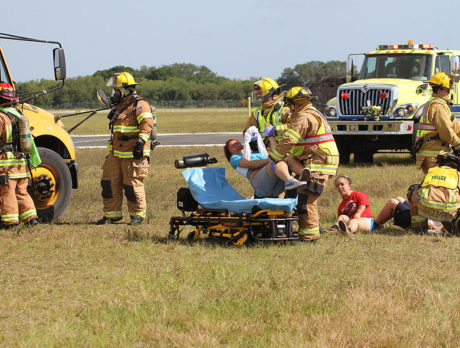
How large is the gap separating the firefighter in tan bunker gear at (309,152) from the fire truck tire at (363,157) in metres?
9.52

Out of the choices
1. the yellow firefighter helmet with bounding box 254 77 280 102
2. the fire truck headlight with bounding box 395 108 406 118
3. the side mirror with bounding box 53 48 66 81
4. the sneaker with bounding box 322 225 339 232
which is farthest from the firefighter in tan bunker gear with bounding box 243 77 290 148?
the fire truck headlight with bounding box 395 108 406 118

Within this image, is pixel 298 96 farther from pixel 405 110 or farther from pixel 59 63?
pixel 405 110

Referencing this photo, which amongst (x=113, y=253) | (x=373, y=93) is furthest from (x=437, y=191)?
(x=373, y=93)

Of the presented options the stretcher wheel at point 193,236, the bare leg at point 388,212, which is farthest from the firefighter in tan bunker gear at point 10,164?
the bare leg at point 388,212

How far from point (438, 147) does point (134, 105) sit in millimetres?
3956

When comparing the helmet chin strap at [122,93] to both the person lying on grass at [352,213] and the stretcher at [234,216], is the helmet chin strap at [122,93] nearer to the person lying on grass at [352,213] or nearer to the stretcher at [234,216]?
the stretcher at [234,216]

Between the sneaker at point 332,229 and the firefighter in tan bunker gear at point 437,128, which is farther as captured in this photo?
the sneaker at point 332,229

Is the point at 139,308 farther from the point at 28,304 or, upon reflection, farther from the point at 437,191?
the point at 437,191

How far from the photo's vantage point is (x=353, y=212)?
8.93 metres

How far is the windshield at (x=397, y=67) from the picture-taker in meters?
Answer: 16.3

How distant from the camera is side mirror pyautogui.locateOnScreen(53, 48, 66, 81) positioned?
29.6 ft

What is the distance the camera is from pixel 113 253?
743 cm

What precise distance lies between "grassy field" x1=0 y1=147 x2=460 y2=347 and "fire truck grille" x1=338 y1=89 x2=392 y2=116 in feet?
23.1

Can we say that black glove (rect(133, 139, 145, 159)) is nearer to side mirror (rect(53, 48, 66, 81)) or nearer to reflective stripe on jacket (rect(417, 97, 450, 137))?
side mirror (rect(53, 48, 66, 81))
